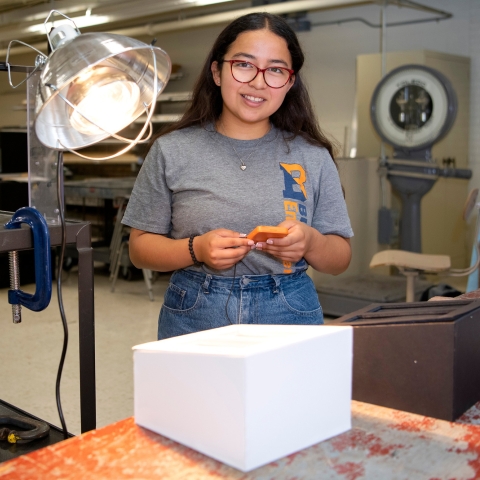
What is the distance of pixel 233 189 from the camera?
5.20 feet

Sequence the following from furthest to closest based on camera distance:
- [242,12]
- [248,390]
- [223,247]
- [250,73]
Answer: [242,12], [250,73], [223,247], [248,390]

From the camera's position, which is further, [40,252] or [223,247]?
[223,247]

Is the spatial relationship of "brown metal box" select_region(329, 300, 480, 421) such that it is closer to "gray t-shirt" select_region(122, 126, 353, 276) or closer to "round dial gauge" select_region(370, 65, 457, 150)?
"gray t-shirt" select_region(122, 126, 353, 276)

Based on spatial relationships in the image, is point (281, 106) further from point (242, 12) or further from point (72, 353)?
point (242, 12)

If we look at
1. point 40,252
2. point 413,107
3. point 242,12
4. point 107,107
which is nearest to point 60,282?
point 40,252

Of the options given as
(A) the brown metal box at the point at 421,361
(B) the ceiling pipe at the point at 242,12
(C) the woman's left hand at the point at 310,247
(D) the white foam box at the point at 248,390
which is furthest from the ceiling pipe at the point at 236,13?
(D) the white foam box at the point at 248,390

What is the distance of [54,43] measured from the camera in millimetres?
1123

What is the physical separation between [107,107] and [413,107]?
3836 millimetres

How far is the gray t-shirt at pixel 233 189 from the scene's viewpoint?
1.58 m

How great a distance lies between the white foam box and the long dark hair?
0.80m

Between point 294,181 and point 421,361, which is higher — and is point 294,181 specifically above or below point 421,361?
above

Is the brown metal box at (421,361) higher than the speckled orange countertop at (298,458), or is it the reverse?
the brown metal box at (421,361)

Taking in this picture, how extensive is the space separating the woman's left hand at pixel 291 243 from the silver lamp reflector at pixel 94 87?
42 centimetres

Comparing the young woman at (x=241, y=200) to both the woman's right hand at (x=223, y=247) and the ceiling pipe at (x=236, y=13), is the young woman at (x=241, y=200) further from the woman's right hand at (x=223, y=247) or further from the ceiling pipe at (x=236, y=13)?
the ceiling pipe at (x=236, y=13)
